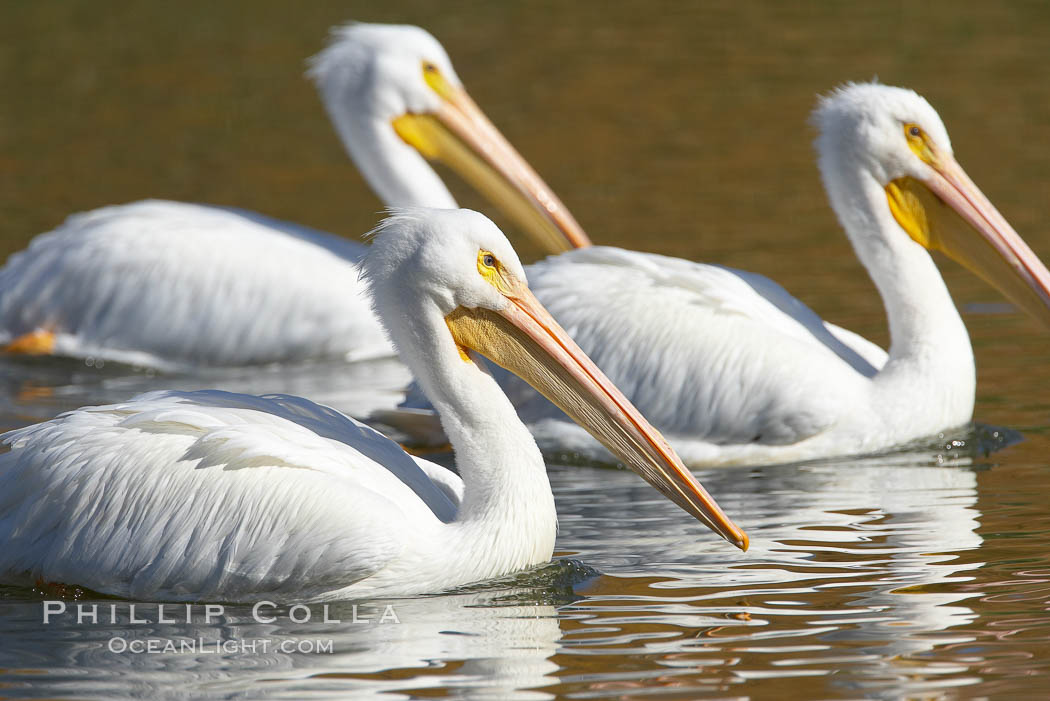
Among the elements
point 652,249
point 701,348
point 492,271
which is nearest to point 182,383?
point 701,348

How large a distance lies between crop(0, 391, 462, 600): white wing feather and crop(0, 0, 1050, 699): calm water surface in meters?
0.14

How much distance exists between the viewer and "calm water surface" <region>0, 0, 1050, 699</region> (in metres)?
4.29

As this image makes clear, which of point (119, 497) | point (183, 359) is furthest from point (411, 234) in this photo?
point (183, 359)

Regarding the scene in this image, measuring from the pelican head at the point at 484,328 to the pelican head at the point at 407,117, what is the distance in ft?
11.9

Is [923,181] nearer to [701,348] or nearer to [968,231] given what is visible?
[968,231]

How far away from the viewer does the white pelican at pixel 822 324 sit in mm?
6211

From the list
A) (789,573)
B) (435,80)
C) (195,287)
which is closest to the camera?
(789,573)

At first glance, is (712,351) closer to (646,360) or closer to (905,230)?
(646,360)

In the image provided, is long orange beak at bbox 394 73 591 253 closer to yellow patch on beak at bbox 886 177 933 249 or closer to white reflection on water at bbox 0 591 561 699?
yellow patch on beak at bbox 886 177 933 249

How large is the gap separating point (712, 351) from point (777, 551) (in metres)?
1.18

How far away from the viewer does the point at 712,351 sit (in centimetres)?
623

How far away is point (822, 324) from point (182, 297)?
10.3 ft

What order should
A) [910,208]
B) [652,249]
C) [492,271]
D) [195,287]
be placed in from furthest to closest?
[652,249]
[195,287]
[910,208]
[492,271]

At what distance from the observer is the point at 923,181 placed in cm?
650
